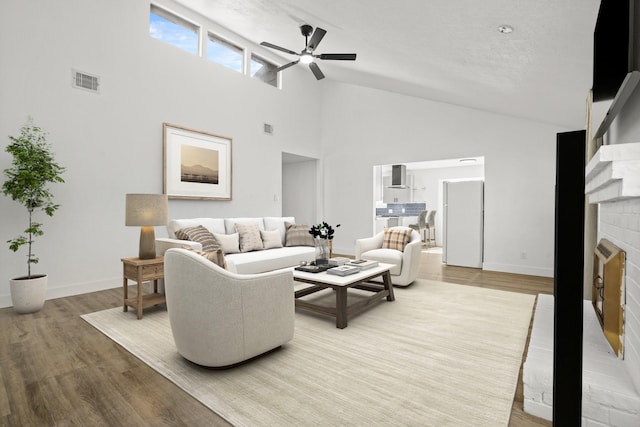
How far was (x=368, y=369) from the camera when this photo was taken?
2072 millimetres

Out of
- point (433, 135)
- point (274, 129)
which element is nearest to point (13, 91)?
point (274, 129)

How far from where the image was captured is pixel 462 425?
5.05 feet

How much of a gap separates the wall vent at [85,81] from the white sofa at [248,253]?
195cm

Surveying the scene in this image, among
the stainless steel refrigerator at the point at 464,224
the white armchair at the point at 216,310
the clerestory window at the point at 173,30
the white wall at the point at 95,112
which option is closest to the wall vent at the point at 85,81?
the white wall at the point at 95,112

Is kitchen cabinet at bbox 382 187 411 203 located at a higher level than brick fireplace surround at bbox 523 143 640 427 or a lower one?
higher

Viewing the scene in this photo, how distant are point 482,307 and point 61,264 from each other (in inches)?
190

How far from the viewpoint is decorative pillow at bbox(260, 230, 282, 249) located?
16.0 feet

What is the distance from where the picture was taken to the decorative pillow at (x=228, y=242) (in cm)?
425

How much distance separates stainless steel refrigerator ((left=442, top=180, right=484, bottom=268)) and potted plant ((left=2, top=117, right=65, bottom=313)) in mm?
5787

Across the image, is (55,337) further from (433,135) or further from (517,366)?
(433,135)

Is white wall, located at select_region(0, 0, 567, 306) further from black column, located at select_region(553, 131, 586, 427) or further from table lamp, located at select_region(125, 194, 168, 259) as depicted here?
black column, located at select_region(553, 131, 586, 427)

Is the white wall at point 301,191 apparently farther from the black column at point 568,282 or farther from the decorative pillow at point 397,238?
the black column at point 568,282

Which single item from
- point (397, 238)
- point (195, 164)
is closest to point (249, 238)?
point (195, 164)

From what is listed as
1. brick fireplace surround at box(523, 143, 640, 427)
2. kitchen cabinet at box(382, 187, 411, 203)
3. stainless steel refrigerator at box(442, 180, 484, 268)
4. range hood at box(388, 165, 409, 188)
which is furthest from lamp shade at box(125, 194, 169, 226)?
kitchen cabinet at box(382, 187, 411, 203)
